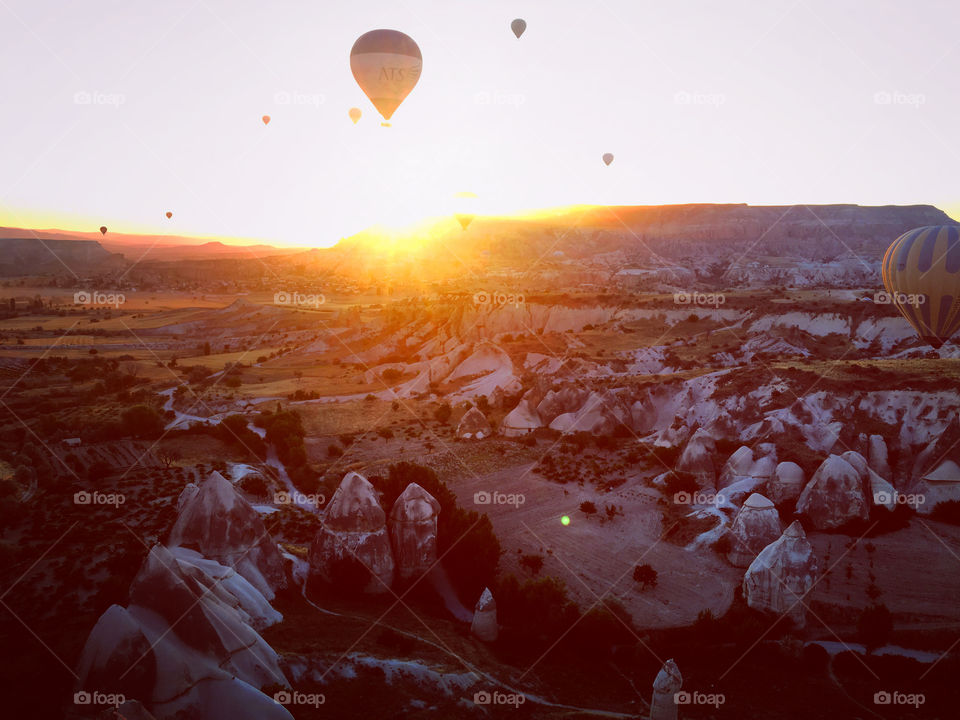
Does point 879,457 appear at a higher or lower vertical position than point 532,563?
higher

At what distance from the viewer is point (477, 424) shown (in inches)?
1528

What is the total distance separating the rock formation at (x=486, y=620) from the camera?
19.4m

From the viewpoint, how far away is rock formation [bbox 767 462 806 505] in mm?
27156

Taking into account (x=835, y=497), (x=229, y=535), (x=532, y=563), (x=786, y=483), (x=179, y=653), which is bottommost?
(x=532, y=563)

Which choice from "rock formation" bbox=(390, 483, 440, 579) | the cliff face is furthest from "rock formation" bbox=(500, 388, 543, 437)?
the cliff face

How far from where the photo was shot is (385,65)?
3206 centimetres

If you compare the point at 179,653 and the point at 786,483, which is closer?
the point at 179,653

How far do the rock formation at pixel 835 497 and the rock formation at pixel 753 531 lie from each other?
2.38 meters

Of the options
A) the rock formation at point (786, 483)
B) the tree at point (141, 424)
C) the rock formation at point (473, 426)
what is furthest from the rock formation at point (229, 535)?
the rock formation at point (786, 483)

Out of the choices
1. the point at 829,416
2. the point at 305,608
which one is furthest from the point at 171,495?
the point at 829,416

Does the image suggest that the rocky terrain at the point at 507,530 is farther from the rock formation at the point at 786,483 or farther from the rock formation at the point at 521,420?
the rock formation at the point at 521,420

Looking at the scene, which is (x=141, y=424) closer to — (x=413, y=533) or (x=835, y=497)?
(x=413, y=533)

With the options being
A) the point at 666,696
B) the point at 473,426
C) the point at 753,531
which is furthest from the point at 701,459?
the point at 666,696

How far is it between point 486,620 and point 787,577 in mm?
8956
